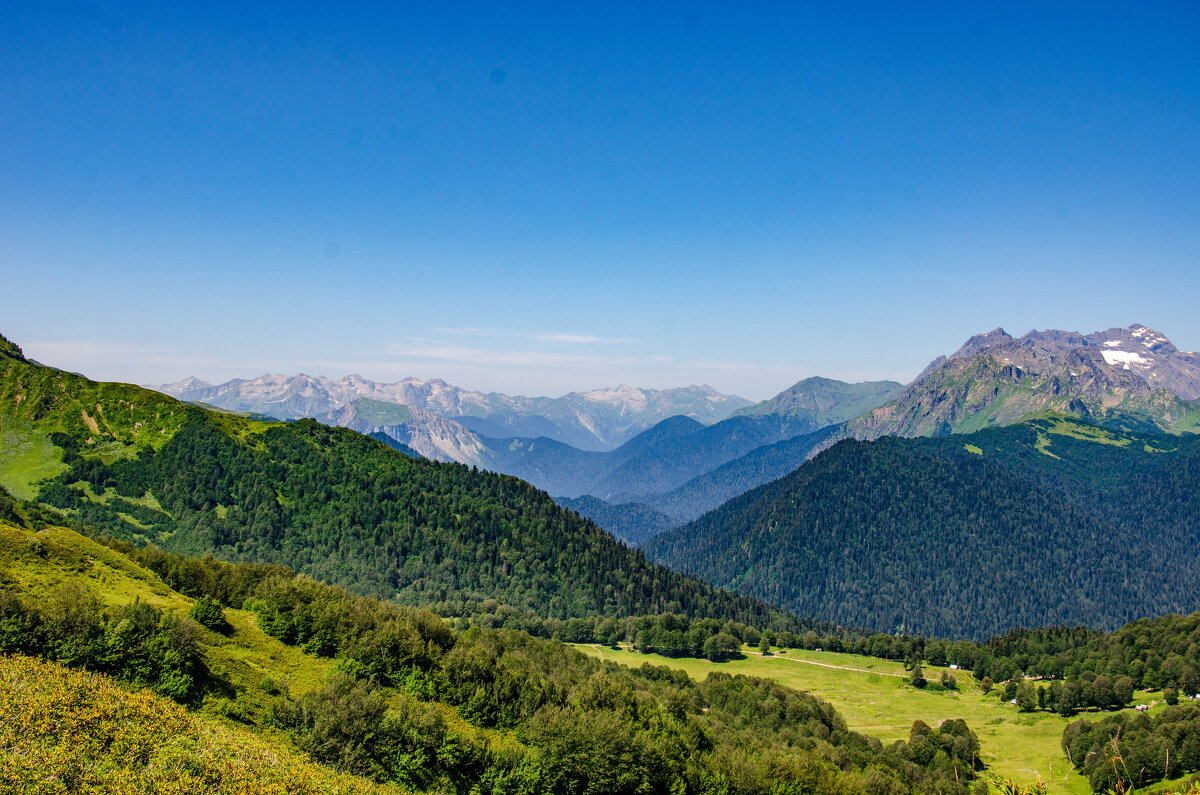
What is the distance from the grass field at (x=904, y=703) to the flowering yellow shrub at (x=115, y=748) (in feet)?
348

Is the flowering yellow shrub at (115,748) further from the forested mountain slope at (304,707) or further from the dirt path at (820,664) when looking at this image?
the dirt path at (820,664)

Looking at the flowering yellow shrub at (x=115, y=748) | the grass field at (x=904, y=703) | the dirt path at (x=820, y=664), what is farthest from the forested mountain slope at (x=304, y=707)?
the dirt path at (x=820, y=664)

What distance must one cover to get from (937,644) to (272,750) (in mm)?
203849

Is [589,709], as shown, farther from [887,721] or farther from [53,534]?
[887,721]

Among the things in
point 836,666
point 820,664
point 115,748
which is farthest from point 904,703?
point 115,748

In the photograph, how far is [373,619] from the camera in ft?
241

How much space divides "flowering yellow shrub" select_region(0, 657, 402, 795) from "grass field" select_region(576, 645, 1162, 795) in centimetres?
10598

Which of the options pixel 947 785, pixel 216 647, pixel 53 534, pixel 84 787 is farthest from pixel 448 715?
pixel 947 785

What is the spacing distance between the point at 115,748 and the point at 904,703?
156m

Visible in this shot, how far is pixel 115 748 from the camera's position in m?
35.8

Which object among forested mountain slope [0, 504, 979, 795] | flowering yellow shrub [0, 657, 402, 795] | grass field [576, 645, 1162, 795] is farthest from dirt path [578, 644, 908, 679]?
flowering yellow shrub [0, 657, 402, 795]

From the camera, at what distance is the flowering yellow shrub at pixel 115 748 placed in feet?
105

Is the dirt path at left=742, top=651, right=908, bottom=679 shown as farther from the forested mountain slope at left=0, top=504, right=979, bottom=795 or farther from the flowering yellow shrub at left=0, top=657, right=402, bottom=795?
the flowering yellow shrub at left=0, top=657, right=402, bottom=795

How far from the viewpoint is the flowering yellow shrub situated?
32125mm
